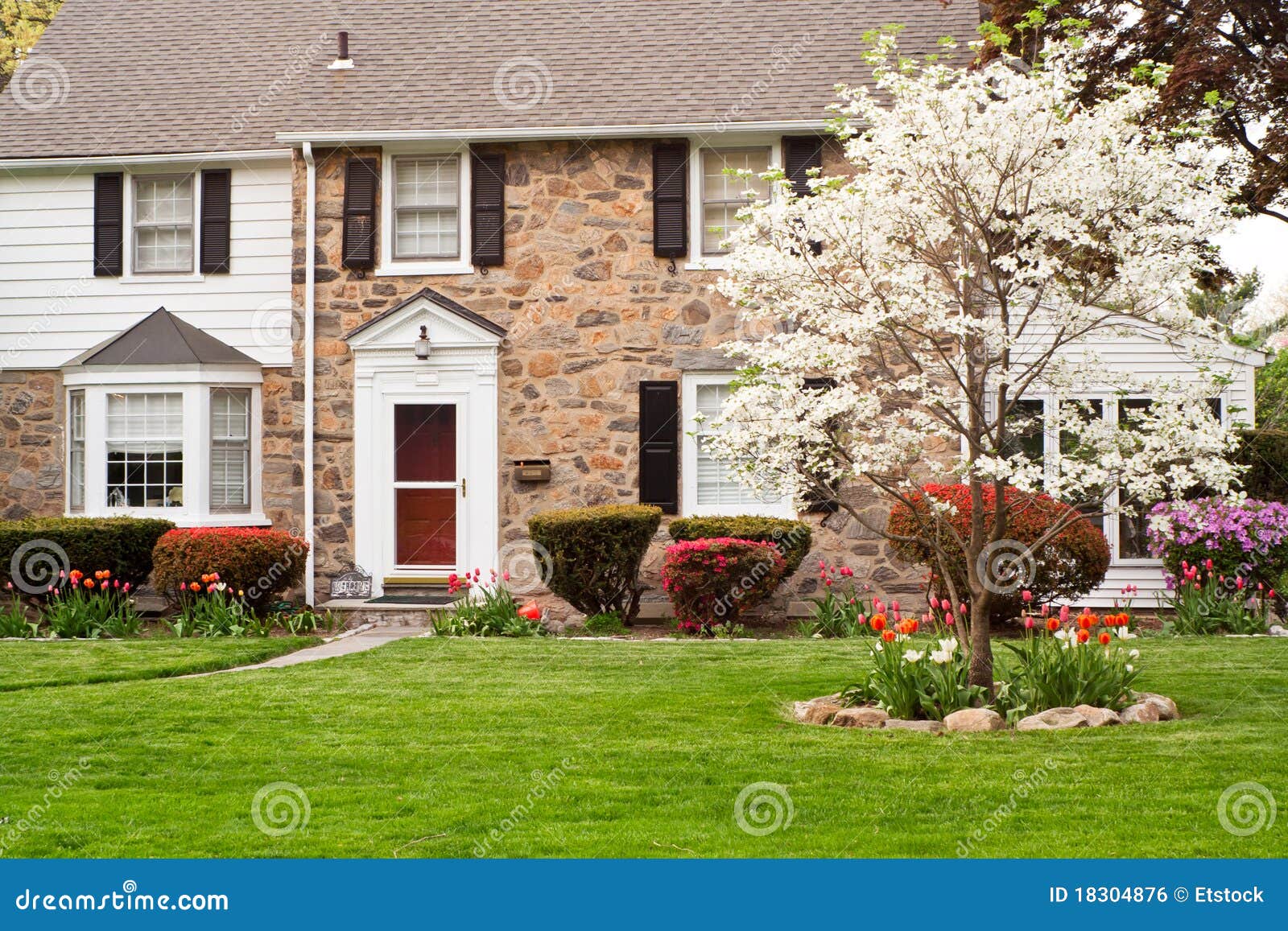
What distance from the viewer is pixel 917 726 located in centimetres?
724

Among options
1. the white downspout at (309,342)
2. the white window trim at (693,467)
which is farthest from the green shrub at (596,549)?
the white downspout at (309,342)

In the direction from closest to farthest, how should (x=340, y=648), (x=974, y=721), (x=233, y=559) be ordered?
(x=974, y=721)
(x=340, y=648)
(x=233, y=559)

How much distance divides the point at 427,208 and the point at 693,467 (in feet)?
13.4

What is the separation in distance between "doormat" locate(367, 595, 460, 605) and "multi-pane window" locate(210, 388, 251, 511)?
2.05 m

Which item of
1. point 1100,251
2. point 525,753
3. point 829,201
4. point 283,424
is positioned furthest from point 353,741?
point 283,424

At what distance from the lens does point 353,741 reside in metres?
6.82

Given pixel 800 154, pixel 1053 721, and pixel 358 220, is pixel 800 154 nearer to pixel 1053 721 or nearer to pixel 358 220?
pixel 358 220

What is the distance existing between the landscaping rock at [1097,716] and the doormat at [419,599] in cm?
756

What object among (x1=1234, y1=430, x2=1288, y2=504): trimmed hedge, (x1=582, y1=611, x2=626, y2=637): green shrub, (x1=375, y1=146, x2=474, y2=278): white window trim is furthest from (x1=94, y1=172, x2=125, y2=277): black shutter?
(x1=1234, y1=430, x2=1288, y2=504): trimmed hedge

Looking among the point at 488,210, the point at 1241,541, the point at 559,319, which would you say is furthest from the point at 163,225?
the point at 1241,541

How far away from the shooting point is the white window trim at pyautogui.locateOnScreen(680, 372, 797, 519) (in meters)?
13.3

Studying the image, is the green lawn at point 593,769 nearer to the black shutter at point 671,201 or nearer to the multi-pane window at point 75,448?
the black shutter at point 671,201

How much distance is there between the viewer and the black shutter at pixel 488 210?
1373 cm

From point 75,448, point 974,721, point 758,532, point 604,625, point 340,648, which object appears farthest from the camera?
point 75,448
